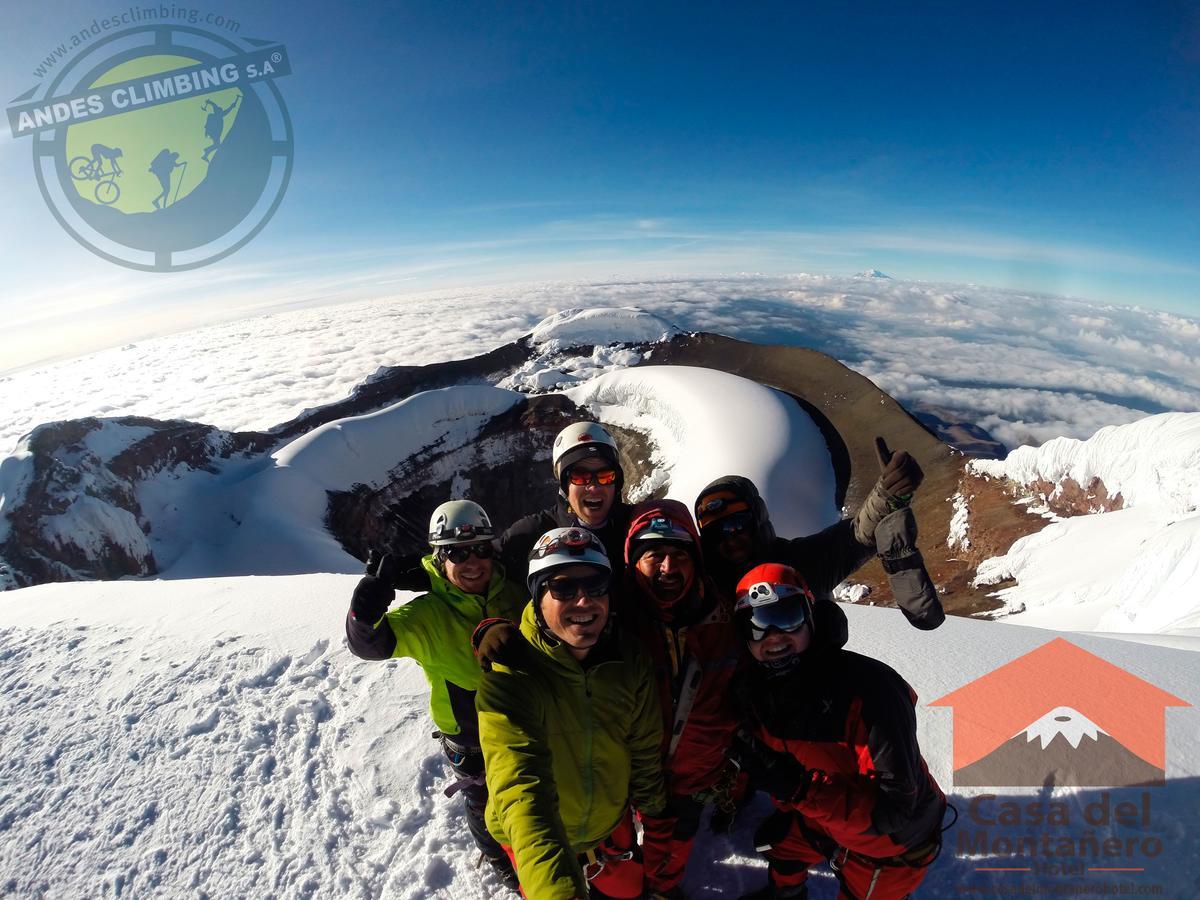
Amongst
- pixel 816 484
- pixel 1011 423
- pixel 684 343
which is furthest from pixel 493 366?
pixel 1011 423

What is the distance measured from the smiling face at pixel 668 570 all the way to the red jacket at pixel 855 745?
2.25 feet

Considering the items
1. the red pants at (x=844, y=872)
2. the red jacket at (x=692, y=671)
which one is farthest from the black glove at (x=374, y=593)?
the red pants at (x=844, y=872)

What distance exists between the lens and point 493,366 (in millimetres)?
72812

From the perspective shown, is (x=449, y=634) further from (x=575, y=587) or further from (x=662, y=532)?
(x=662, y=532)

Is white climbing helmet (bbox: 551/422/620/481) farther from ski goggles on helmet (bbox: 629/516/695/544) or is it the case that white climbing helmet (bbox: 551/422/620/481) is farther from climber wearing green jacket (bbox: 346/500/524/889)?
ski goggles on helmet (bbox: 629/516/695/544)

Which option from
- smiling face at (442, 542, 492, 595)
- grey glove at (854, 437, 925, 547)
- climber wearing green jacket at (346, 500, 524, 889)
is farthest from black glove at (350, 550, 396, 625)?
grey glove at (854, 437, 925, 547)

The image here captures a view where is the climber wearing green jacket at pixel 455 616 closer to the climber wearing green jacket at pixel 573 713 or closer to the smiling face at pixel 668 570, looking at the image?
the climber wearing green jacket at pixel 573 713

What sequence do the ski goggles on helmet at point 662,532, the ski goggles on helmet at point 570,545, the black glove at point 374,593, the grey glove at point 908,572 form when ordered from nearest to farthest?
1. the ski goggles on helmet at point 570,545
2. the ski goggles on helmet at point 662,532
3. the grey glove at point 908,572
4. the black glove at point 374,593

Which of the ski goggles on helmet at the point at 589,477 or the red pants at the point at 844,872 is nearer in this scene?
the red pants at the point at 844,872

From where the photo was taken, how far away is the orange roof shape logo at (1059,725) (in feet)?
13.3

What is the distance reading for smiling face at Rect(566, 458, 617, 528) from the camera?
473 centimetres

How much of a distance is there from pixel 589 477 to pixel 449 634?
169 centimetres

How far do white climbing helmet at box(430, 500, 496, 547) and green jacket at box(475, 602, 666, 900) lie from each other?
0.99 metres

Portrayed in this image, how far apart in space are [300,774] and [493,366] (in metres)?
70.2
